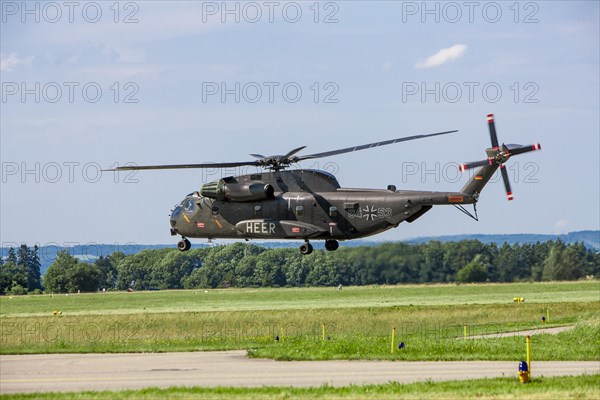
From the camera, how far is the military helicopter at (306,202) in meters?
46.2

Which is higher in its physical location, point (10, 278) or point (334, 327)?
point (10, 278)

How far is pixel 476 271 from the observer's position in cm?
6141

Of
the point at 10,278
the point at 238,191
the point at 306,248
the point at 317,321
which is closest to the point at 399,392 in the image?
the point at 306,248

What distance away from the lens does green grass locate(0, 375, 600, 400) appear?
29.9 metres

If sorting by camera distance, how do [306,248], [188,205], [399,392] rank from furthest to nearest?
[188,205]
[306,248]
[399,392]

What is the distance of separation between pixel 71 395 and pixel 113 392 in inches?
46.9

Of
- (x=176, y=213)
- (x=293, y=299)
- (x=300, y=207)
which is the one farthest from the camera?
(x=293, y=299)

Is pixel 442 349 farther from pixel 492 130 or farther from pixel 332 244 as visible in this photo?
pixel 492 130

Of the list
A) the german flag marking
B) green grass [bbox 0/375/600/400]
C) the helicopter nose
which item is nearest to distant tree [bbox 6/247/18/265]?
the helicopter nose

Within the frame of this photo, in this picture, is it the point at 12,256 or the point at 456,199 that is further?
the point at 12,256

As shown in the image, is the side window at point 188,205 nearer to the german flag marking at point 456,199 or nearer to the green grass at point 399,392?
the german flag marking at point 456,199

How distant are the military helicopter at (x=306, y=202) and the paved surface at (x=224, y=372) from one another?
24.0 ft

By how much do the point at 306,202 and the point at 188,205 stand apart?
21.4ft

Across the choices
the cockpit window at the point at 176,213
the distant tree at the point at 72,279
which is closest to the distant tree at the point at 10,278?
the distant tree at the point at 72,279
